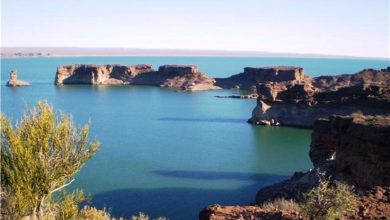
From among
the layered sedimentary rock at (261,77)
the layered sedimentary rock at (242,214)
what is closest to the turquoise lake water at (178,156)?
the layered sedimentary rock at (242,214)

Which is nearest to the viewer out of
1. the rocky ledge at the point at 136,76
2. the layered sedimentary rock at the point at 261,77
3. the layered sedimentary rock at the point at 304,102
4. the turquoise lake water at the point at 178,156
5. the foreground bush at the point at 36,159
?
the foreground bush at the point at 36,159

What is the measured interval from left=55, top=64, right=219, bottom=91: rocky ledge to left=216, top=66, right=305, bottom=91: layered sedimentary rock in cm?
554

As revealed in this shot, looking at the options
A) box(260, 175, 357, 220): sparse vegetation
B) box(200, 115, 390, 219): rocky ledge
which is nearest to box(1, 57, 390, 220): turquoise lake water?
box(200, 115, 390, 219): rocky ledge

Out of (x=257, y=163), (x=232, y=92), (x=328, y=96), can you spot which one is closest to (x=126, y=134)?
(x=257, y=163)

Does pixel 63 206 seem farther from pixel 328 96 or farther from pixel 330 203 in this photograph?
pixel 328 96

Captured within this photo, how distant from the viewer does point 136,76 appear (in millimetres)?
149625

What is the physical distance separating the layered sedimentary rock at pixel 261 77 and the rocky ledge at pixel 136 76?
554 centimetres

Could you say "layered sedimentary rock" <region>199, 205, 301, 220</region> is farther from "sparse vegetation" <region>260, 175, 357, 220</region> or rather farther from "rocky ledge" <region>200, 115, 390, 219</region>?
"rocky ledge" <region>200, 115, 390, 219</region>

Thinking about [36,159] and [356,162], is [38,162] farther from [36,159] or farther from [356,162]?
[356,162]

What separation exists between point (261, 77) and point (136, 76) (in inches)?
1610

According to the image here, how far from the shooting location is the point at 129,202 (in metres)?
31.5

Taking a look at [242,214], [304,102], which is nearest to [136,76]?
[304,102]

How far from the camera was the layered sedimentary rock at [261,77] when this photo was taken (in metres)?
119

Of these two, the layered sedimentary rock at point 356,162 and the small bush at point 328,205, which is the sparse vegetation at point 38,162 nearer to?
the small bush at point 328,205
